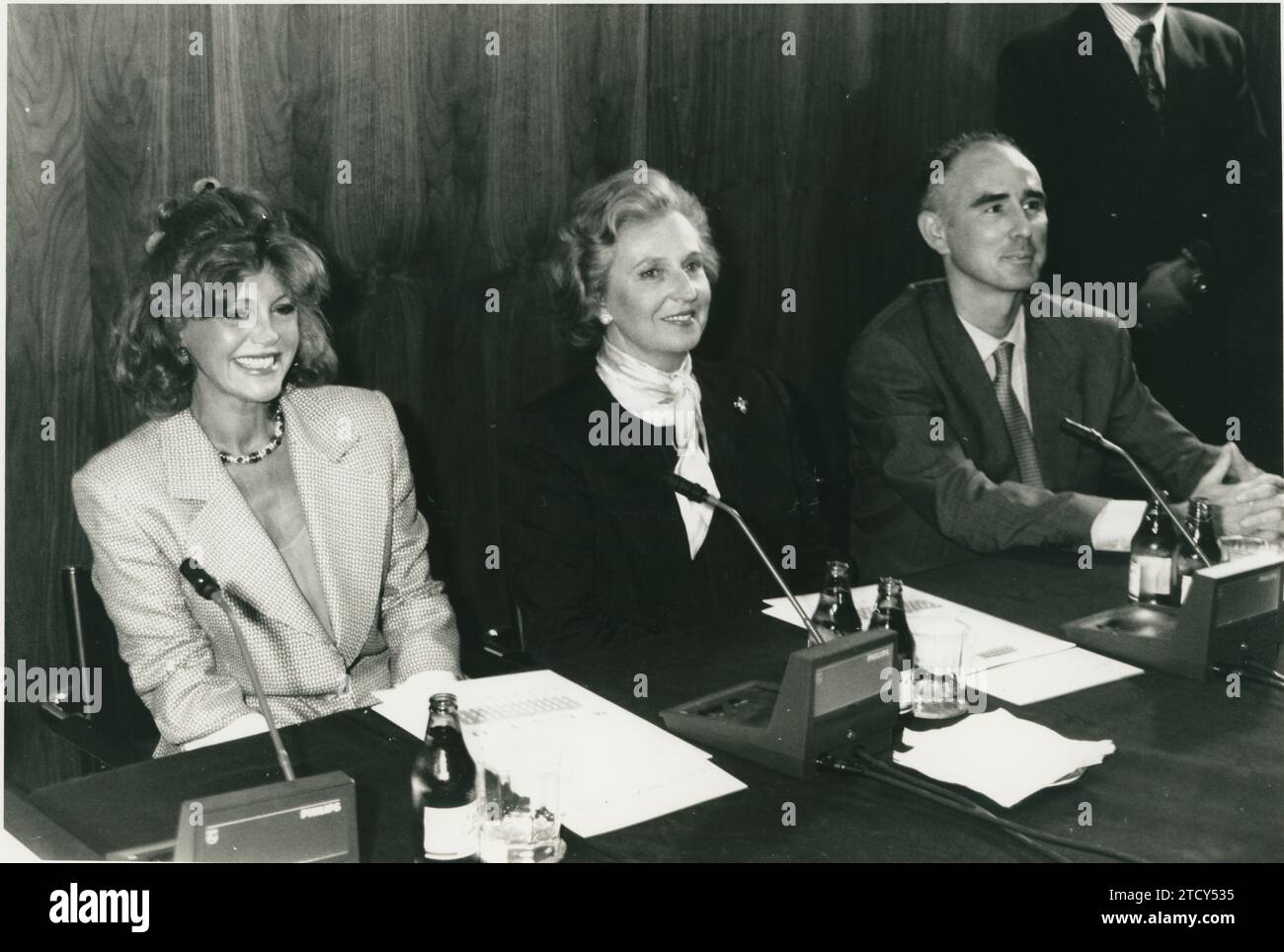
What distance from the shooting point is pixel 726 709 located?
1.68 meters

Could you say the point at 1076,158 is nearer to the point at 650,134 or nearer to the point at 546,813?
the point at 650,134

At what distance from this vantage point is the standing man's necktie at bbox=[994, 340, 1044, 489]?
3316 mm

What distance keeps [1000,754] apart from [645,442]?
1245 millimetres

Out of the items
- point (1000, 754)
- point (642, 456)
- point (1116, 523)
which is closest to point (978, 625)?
point (1000, 754)

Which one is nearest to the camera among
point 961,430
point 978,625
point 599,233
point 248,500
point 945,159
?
point 978,625

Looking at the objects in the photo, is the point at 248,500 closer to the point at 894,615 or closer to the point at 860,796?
the point at 894,615

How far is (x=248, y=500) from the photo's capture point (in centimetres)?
225

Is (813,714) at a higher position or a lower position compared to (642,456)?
lower

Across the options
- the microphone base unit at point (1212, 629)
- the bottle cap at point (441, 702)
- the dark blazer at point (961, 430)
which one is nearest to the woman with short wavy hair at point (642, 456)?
the dark blazer at point (961, 430)

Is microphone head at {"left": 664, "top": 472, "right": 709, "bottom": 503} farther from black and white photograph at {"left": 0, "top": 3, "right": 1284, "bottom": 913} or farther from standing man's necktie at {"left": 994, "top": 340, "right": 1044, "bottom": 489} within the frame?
standing man's necktie at {"left": 994, "top": 340, "right": 1044, "bottom": 489}
